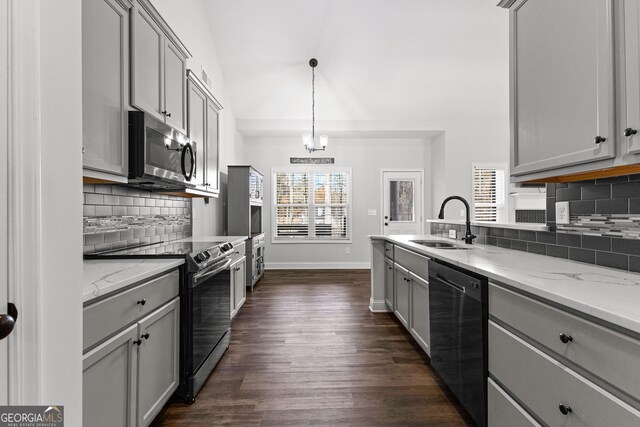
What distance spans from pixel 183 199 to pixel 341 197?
3812 millimetres

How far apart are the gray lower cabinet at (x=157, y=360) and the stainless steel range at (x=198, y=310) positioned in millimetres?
53

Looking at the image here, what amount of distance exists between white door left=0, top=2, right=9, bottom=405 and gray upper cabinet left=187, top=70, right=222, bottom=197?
224cm

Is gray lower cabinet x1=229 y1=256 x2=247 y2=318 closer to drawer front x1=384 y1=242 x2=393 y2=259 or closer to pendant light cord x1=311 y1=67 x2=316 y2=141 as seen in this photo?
drawer front x1=384 y1=242 x2=393 y2=259

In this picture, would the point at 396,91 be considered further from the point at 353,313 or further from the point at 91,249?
the point at 91,249

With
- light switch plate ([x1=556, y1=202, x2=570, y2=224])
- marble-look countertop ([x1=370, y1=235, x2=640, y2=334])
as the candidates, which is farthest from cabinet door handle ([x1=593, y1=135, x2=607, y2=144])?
light switch plate ([x1=556, y1=202, x2=570, y2=224])

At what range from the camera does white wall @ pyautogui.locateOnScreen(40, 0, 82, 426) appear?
0.75m

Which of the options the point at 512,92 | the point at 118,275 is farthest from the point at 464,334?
the point at 118,275

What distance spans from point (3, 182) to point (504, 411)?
1.90 meters

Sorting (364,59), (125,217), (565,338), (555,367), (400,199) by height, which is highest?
(364,59)

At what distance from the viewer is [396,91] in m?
→ 5.68

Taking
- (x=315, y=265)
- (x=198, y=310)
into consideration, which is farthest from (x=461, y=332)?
(x=315, y=265)

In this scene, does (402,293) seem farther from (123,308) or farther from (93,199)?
(93,199)

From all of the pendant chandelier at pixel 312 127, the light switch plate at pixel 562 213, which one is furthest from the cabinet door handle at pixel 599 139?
the pendant chandelier at pixel 312 127

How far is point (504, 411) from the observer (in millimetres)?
1410
